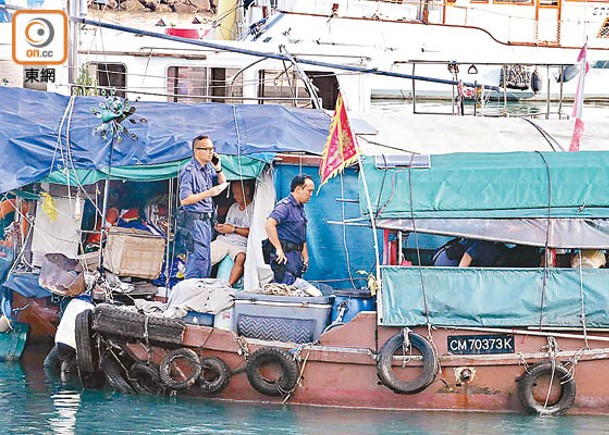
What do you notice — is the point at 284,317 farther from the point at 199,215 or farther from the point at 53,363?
the point at 53,363

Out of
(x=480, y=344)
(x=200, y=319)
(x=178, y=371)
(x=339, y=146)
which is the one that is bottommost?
(x=178, y=371)

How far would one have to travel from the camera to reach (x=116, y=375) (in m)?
12.2

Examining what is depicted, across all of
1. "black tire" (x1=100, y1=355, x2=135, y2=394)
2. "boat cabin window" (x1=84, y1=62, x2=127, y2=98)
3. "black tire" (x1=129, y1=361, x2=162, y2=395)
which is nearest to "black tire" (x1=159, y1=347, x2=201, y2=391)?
"black tire" (x1=129, y1=361, x2=162, y2=395)

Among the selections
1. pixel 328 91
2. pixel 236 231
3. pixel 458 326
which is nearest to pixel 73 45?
pixel 236 231

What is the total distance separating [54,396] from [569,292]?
5076 mm

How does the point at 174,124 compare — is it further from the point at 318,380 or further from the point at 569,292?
the point at 569,292

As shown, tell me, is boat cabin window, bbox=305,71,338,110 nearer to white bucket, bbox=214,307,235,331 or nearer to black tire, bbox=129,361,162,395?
white bucket, bbox=214,307,235,331

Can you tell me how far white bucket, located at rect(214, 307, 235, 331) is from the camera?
1192cm

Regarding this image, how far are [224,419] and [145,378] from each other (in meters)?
1.36

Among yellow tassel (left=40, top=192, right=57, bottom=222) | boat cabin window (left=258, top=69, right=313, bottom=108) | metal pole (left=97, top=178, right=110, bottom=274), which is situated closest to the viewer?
metal pole (left=97, top=178, right=110, bottom=274)

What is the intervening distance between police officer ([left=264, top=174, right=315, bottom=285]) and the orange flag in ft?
2.03

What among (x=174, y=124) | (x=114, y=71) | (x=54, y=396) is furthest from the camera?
(x=114, y=71)

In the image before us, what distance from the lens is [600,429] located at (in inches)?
426

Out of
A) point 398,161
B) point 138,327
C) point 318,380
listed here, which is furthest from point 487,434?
point 138,327
